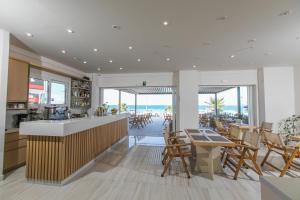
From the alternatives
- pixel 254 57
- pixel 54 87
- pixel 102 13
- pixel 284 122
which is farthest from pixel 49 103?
pixel 284 122

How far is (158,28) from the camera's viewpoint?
3232 millimetres

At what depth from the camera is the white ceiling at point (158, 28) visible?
2504 millimetres

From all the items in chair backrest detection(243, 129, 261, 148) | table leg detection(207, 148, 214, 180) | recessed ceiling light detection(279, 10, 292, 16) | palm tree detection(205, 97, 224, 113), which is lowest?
table leg detection(207, 148, 214, 180)

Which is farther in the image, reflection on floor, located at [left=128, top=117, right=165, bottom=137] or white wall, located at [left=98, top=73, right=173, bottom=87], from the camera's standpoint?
reflection on floor, located at [left=128, top=117, right=165, bottom=137]

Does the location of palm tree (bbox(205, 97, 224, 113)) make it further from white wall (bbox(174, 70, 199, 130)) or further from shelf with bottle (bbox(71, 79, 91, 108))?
shelf with bottle (bbox(71, 79, 91, 108))

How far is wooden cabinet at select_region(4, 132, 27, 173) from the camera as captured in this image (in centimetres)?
347

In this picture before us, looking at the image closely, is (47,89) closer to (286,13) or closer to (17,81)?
(17,81)

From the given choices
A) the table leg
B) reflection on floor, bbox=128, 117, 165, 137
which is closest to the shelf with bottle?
reflection on floor, bbox=128, 117, 165, 137

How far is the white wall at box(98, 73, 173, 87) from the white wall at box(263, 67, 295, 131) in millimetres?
3578

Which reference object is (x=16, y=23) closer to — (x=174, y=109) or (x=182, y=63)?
(x=182, y=63)

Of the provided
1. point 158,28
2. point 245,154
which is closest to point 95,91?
point 158,28

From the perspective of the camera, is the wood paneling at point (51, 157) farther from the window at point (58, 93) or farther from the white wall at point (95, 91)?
the white wall at point (95, 91)

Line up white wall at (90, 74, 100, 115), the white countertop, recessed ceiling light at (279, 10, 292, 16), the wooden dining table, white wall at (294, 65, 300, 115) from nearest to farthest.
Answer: recessed ceiling light at (279, 10, 292, 16) → the white countertop → the wooden dining table → white wall at (294, 65, 300, 115) → white wall at (90, 74, 100, 115)

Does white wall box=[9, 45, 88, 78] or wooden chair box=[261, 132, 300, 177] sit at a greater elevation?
white wall box=[9, 45, 88, 78]
